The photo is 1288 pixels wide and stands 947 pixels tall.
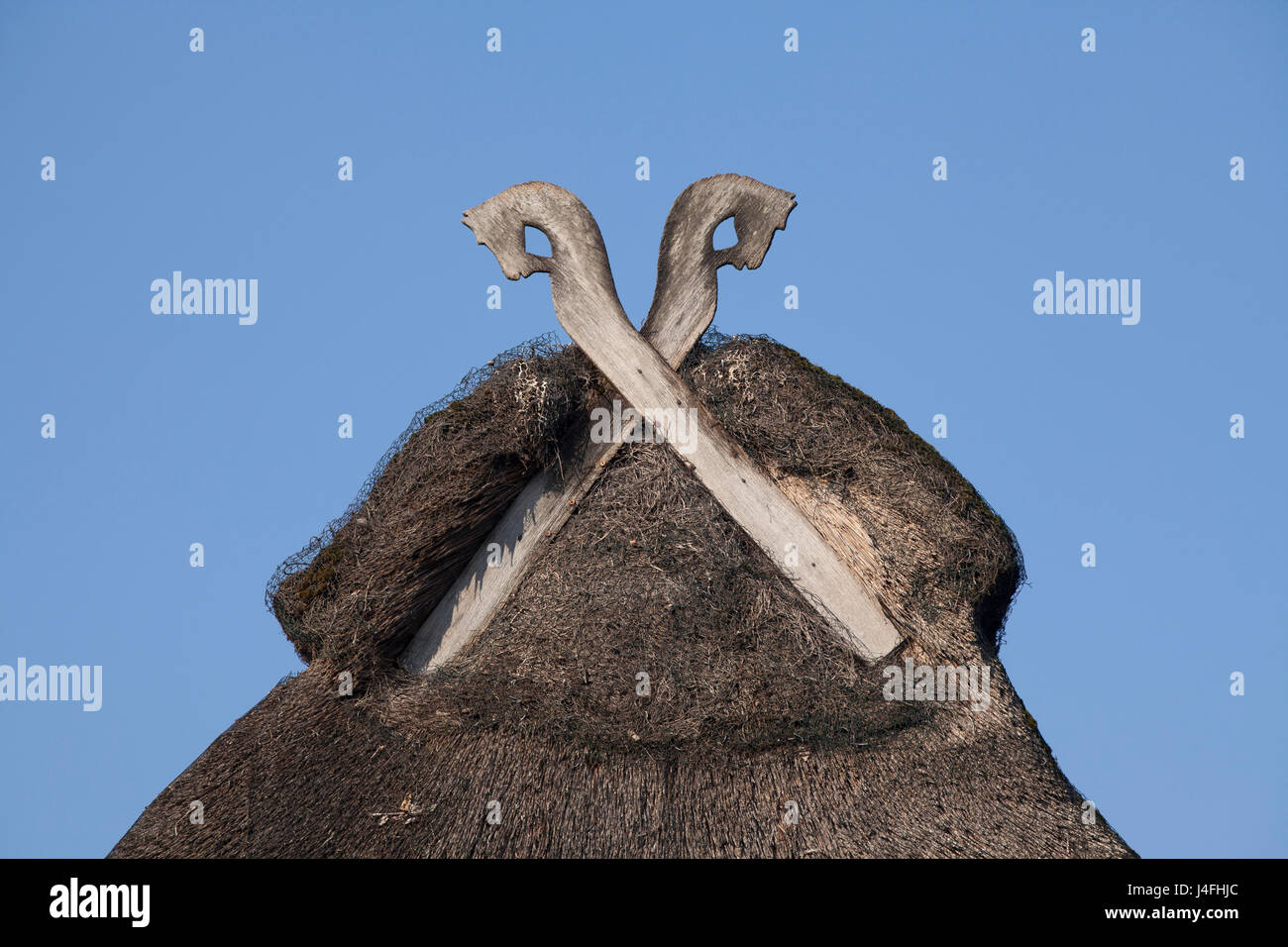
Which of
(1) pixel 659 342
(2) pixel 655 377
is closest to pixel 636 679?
(2) pixel 655 377

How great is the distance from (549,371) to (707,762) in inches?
108

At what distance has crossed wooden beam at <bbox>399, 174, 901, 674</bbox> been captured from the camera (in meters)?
9.02

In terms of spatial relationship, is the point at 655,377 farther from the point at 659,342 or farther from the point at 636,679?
the point at 636,679

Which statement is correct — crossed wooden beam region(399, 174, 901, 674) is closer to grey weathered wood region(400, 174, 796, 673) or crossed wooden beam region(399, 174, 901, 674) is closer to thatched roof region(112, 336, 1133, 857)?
grey weathered wood region(400, 174, 796, 673)

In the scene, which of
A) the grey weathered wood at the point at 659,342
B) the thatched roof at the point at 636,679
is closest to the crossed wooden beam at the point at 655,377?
the grey weathered wood at the point at 659,342

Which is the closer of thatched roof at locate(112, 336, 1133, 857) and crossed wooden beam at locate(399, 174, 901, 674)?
thatched roof at locate(112, 336, 1133, 857)

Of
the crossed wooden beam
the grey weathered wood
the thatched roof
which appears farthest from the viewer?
the grey weathered wood

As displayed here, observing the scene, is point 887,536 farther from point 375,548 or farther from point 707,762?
point 375,548

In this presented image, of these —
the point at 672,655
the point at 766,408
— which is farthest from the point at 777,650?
the point at 766,408

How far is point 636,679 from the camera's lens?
28.4 feet

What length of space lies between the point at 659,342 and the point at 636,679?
2274mm

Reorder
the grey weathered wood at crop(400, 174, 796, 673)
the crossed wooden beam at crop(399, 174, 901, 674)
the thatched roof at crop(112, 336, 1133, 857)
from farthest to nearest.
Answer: the grey weathered wood at crop(400, 174, 796, 673) < the crossed wooden beam at crop(399, 174, 901, 674) < the thatched roof at crop(112, 336, 1133, 857)

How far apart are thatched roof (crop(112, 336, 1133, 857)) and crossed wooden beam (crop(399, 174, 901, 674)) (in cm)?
11

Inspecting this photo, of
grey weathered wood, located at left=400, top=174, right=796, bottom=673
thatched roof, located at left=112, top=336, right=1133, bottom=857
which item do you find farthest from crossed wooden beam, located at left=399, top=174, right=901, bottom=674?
thatched roof, located at left=112, top=336, right=1133, bottom=857
